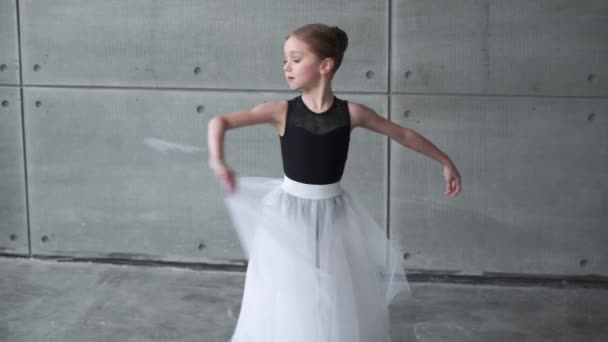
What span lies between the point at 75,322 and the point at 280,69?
1.92 meters

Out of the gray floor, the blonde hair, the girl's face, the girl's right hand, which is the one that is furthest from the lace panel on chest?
the gray floor

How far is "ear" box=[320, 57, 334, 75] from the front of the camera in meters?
2.87

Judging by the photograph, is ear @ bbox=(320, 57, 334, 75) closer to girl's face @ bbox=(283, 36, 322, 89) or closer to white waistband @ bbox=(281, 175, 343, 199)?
girl's face @ bbox=(283, 36, 322, 89)

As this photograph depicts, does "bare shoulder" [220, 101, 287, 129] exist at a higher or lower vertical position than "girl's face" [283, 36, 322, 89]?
lower

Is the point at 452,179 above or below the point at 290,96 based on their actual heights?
below

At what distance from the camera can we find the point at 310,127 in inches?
115

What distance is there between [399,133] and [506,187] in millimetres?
1798

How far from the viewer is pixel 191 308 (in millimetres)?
4262

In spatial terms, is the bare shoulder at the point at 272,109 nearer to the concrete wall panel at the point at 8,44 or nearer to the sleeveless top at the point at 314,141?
the sleeveless top at the point at 314,141

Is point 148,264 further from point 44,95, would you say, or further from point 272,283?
point 272,283

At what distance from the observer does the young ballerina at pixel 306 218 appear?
2906mm

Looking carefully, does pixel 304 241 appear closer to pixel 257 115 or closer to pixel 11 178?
pixel 257 115

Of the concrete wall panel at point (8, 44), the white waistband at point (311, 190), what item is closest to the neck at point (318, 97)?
the white waistband at point (311, 190)

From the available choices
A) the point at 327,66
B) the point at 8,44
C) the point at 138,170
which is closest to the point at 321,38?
the point at 327,66
